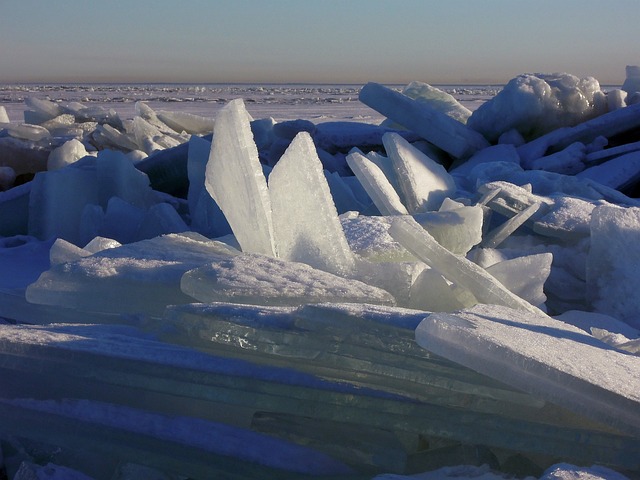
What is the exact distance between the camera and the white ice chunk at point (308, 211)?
195cm

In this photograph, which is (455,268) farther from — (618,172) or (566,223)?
(618,172)

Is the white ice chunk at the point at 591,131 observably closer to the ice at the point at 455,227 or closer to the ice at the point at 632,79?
the ice at the point at 632,79

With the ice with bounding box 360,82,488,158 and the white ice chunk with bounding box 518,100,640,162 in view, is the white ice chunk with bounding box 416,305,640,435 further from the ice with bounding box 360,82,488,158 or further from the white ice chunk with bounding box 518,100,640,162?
the white ice chunk with bounding box 518,100,640,162

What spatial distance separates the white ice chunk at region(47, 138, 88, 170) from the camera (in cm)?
443

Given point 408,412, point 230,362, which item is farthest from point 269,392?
point 408,412

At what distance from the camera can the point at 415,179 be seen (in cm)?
316

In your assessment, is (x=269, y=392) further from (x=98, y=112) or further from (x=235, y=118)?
(x=98, y=112)

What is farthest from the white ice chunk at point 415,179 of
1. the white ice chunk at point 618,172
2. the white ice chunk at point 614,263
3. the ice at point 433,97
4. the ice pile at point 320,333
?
the ice at point 433,97

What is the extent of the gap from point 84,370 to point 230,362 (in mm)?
286

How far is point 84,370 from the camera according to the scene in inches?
56.1

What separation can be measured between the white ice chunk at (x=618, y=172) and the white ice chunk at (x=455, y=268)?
266 cm

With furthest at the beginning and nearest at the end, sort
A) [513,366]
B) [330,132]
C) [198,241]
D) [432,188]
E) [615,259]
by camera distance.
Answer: [330,132] < [432,188] < [615,259] < [198,241] < [513,366]

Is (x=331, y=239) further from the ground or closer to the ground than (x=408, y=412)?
further from the ground

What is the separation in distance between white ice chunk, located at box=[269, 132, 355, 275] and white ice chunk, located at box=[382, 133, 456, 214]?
1.18 meters
